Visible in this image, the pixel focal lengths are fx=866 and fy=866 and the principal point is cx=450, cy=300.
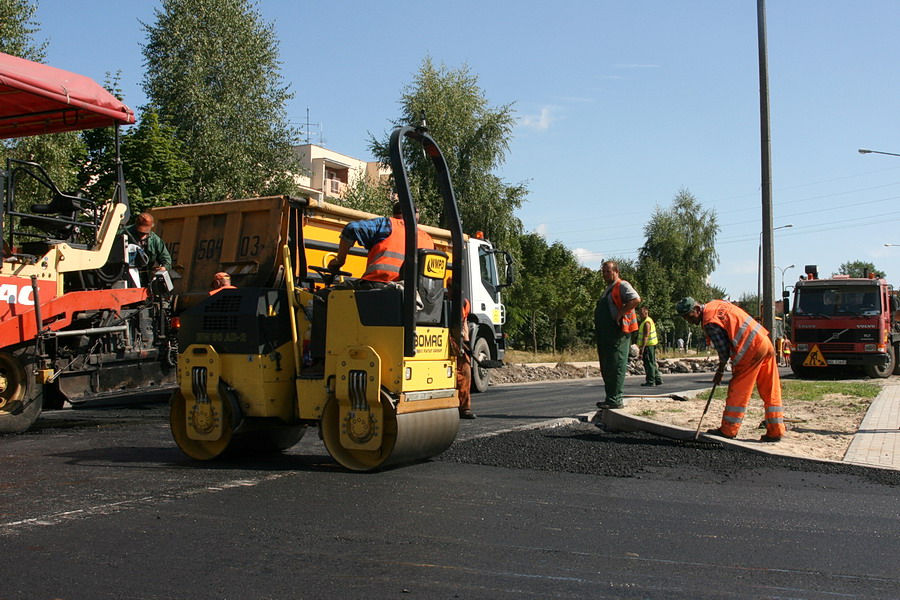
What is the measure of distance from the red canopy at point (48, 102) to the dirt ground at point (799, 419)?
6.54m

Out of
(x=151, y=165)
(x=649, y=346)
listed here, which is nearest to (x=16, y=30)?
(x=151, y=165)

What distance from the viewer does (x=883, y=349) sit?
18.9 metres

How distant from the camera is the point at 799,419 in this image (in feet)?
32.7

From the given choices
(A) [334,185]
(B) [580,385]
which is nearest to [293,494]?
(B) [580,385]

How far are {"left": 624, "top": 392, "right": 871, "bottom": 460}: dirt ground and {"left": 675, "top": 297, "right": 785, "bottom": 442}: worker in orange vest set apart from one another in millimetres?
227

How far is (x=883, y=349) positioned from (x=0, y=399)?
17.4 meters

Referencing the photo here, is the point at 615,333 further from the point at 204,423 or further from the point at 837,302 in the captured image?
the point at 837,302

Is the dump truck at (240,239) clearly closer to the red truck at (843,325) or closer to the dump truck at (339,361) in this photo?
the dump truck at (339,361)

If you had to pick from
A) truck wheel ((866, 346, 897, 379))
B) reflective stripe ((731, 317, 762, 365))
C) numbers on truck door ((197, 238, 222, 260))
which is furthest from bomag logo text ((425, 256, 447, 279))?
truck wheel ((866, 346, 897, 379))

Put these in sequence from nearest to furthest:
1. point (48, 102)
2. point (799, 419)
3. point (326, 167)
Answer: point (48, 102) → point (799, 419) → point (326, 167)

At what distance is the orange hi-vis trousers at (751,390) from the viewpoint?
7.99 meters

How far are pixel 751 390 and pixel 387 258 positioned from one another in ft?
12.3

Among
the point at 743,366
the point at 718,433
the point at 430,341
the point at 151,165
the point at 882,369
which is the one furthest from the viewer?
the point at 882,369

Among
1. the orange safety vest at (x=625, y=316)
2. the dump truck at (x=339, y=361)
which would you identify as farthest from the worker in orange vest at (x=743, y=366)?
the dump truck at (x=339, y=361)
